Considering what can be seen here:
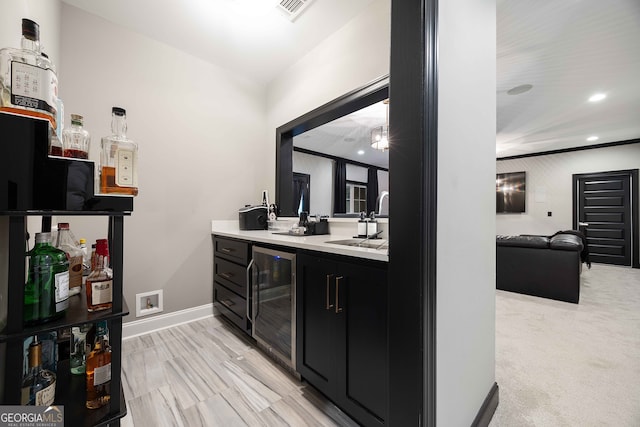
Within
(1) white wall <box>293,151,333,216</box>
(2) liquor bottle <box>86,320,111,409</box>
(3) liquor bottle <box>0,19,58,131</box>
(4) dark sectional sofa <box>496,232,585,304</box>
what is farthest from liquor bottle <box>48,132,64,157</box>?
(1) white wall <box>293,151,333,216</box>

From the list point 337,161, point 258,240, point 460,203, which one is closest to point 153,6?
point 258,240

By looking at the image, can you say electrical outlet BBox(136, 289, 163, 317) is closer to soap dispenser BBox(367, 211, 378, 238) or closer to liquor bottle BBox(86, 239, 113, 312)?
liquor bottle BBox(86, 239, 113, 312)

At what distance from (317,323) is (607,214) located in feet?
25.1

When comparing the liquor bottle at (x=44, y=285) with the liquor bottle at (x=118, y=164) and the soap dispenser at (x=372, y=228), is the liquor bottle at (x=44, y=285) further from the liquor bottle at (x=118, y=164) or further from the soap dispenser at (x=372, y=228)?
the soap dispenser at (x=372, y=228)

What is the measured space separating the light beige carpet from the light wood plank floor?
1038 millimetres

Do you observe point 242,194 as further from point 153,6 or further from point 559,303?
point 559,303

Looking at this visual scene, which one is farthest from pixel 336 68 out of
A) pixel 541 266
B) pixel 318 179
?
pixel 318 179

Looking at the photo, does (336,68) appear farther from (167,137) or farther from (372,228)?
(167,137)

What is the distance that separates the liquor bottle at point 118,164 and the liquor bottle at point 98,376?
41 cm

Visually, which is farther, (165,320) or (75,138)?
(165,320)

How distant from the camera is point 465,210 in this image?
1031 millimetres

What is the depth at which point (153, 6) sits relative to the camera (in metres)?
1.91

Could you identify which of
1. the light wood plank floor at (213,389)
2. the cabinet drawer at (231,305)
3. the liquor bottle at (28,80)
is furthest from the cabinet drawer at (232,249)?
the liquor bottle at (28,80)

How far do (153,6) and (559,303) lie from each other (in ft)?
16.7
